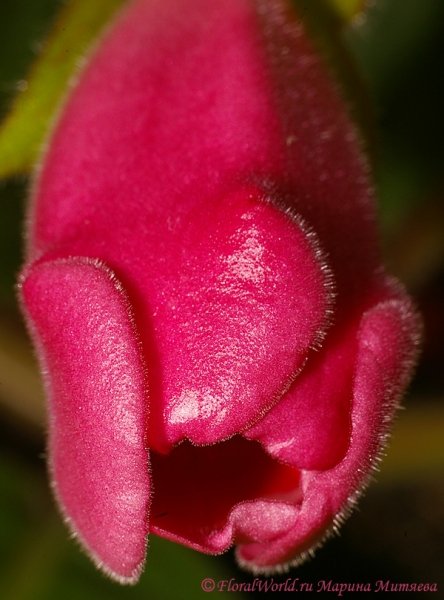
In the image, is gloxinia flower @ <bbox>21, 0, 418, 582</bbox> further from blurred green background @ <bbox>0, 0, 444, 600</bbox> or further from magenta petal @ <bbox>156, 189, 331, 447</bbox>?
blurred green background @ <bbox>0, 0, 444, 600</bbox>

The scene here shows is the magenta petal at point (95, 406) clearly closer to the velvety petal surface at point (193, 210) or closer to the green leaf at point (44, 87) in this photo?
the velvety petal surface at point (193, 210)

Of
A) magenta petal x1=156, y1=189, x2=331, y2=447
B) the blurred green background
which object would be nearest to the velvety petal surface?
magenta petal x1=156, y1=189, x2=331, y2=447

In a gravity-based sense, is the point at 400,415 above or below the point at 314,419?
below

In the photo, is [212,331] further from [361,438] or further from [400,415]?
[400,415]

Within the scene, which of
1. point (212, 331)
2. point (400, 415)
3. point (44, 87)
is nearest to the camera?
point (212, 331)

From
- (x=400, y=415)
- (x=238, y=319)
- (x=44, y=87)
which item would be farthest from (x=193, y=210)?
(x=400, y=415)

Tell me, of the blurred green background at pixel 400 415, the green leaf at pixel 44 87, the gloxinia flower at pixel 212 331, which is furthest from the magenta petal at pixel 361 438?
the blurred green background at pixel 400 415
